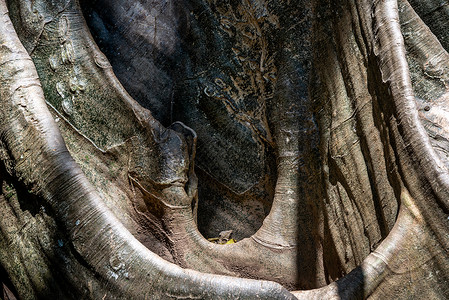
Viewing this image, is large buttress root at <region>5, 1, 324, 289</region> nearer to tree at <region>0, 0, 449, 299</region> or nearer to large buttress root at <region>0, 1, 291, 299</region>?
tree at <region>0, 0, 449, 299</region>

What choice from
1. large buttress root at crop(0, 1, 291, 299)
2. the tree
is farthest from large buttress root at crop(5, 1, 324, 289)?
large buttress root at crop(0, 1, 291, 299)

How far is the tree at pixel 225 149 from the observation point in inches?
58.7

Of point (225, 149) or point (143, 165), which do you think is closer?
point (143, 165)

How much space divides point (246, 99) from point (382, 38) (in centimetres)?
79

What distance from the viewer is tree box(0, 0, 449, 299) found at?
1.49 metres

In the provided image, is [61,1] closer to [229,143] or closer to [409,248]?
[229,143]

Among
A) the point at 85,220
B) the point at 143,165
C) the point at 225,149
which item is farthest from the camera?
the point at 225,149

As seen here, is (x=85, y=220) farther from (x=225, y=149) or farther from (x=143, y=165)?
(x=225, y=149)

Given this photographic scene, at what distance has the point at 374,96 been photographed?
1.75 meters

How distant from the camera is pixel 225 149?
2.27m

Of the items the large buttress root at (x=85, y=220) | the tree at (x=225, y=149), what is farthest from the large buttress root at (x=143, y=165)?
the large buttress root at (x=85, y=220)

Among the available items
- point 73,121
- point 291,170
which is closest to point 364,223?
point 291,170

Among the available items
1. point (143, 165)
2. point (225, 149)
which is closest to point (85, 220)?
point (143, 165)

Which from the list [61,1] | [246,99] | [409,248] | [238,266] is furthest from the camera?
[246,99]
